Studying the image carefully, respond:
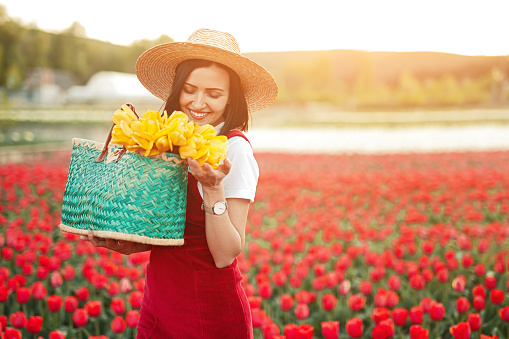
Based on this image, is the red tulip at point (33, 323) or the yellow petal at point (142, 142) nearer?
the yellow petal at point (142, 142)

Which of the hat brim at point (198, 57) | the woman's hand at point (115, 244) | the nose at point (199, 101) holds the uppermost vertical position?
the hat brim at point (198, 57)

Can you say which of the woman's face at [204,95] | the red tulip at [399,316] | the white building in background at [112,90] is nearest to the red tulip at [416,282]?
the red tulip at [399,316]

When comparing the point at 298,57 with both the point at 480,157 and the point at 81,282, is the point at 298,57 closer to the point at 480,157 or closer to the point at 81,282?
the point at 480,157

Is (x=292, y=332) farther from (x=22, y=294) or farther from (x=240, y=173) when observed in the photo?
(x=22, y=294)

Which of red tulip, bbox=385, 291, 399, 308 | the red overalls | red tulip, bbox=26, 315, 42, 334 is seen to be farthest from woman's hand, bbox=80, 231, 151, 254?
red tulip, bbox=385, 291, 399, 308

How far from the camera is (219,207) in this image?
1.41 metres

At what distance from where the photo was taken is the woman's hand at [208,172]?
1299mm

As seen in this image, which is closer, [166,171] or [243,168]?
[166,171]

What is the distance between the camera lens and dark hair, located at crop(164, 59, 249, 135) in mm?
1703

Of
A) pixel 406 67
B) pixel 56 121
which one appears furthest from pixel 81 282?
pixel 406 67

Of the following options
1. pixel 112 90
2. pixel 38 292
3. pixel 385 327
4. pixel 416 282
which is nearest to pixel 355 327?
pixel 385 327

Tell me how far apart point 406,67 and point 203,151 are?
100307mm

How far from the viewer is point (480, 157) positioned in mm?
9414

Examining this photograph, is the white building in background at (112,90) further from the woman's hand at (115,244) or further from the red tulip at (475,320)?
the woman's hand at (115,244)
